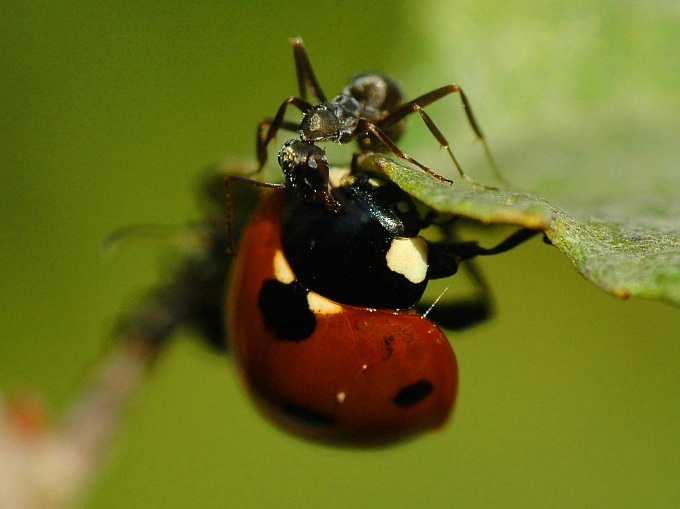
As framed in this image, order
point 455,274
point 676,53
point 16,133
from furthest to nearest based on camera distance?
point 16,133, point 676,53, point 455,274

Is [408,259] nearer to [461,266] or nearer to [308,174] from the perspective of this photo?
[461,266]

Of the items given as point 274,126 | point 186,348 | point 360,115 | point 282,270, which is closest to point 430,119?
point 360,115

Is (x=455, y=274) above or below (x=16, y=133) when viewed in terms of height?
below

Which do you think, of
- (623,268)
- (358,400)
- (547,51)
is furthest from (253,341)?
(547,51)

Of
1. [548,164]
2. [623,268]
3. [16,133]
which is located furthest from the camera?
[16,133]

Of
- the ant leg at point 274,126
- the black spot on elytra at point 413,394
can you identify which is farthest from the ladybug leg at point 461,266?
the ant leg at point 274,126

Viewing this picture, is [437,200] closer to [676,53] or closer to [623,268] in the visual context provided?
[623,268]

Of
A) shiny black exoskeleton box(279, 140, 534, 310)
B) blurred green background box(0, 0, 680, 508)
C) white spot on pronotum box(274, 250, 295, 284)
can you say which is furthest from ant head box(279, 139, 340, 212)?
blurred green background box(0, 0, 680, 508)
